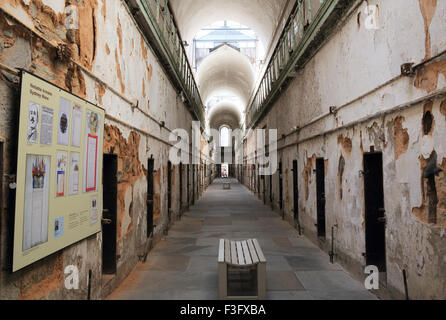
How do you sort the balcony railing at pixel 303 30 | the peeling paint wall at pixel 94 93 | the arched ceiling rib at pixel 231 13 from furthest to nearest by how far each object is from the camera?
1. the arched ceiling rib at pixel 231 13
2. the balcony railing at pixel 303 30
3. the peeling paint wall at pixel 94 93

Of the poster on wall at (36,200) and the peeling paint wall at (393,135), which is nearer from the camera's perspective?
the poster on wall at (36,200)

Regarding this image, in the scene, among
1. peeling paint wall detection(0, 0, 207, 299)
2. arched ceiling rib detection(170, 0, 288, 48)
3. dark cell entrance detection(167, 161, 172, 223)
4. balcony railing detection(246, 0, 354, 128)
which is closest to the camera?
peeling paint wall detection(0, 0, 207, 299)

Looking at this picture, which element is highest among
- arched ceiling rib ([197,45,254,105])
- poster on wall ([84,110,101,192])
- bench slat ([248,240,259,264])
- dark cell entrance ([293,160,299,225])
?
arched ceiling rib ([197,45,254,105])

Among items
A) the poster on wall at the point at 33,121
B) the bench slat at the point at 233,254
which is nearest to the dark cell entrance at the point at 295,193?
the bench slat at the point at 233,254

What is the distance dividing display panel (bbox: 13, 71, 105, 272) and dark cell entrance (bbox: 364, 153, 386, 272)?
Result: 4.22 meters

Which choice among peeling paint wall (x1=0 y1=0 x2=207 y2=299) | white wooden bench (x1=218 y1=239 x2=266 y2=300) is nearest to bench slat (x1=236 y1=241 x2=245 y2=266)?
white wooden bench (x1=218 y1=239 x2=266 y2=300)

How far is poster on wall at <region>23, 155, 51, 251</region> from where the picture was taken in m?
2.67

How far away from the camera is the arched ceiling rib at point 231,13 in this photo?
12078mm

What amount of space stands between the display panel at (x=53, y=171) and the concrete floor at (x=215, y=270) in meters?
1.67

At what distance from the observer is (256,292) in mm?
4531

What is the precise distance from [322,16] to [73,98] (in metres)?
5.28

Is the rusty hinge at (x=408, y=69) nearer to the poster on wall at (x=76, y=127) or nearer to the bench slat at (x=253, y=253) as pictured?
the bench slat at (x=253, y=253)

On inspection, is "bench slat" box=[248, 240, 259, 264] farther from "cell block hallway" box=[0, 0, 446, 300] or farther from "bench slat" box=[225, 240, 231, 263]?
"bench slat" box=[225, 240, 231, 263]

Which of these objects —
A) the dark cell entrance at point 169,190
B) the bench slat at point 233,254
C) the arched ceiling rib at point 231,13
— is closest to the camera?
the bench slat at point 233,254
